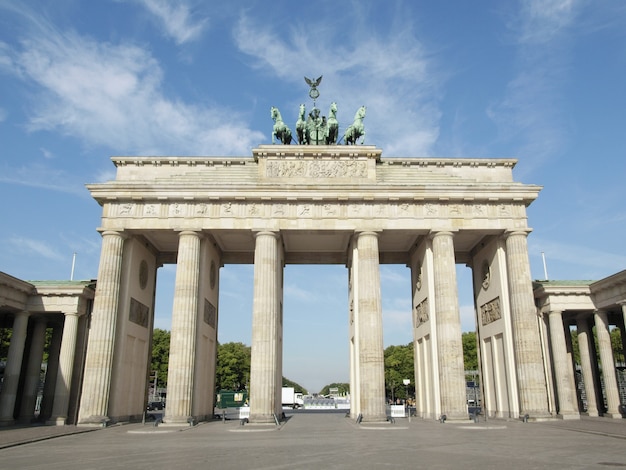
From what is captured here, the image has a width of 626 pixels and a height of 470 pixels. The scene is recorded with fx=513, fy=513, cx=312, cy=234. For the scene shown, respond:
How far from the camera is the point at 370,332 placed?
31062mm

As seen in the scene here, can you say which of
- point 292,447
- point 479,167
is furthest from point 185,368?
point 479,167

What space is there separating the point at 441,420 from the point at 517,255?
11352mm

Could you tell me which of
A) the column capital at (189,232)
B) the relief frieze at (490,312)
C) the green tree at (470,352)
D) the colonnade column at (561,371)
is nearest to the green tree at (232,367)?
the green tree at (470,352)

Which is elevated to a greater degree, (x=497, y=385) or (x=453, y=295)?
(x=453, y=295)

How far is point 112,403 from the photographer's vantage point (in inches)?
1218

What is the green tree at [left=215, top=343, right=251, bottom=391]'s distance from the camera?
96500mm

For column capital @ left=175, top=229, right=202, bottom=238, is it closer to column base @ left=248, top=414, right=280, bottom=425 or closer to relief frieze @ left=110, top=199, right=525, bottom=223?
relief frieze @ left=110, top=199, right=525, bottom=223

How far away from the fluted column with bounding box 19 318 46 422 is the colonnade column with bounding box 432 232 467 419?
26675mm

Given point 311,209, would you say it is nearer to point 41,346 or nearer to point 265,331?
point 265,331

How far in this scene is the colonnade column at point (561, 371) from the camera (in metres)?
32.2

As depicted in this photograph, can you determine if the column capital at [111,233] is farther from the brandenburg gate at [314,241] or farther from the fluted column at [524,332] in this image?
the fluted column at [524,332]

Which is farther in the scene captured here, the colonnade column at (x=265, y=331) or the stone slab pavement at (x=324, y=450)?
the colonnade column at (x=265, y=331)

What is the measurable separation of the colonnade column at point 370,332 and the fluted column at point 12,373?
2103 centimetres

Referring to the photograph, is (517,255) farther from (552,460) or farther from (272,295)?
(552,460)
